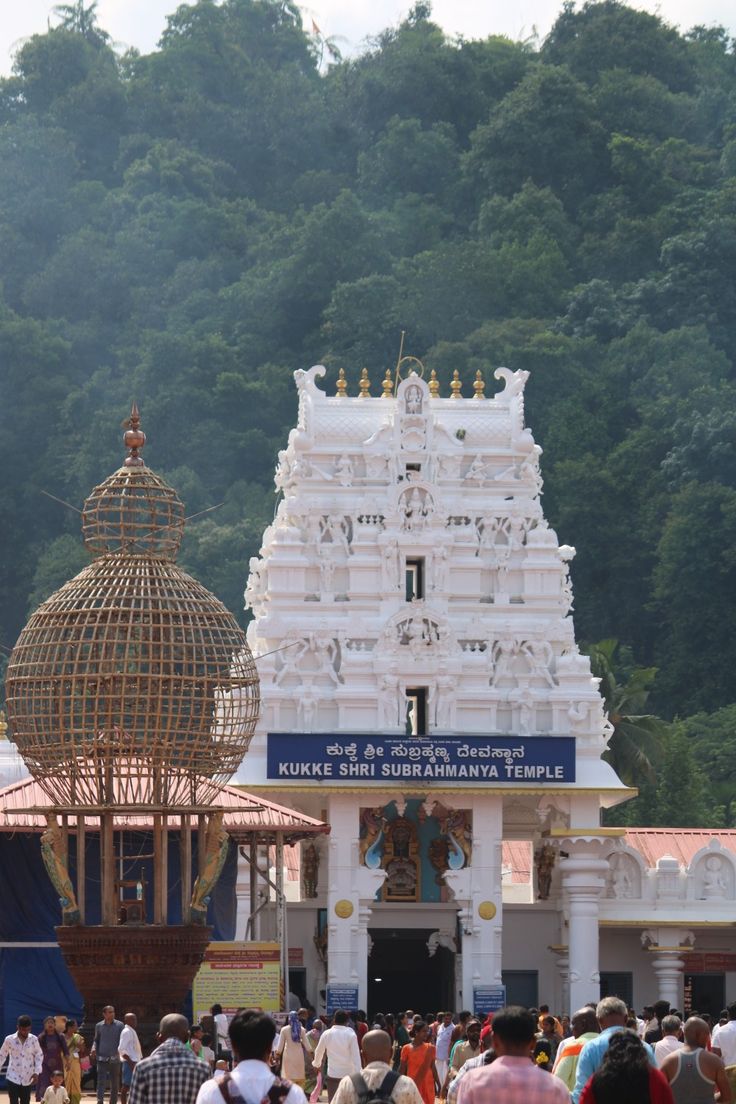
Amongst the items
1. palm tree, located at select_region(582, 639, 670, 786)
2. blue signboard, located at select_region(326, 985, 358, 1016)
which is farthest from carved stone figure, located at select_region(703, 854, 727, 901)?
palm tree, located at select_region(582, 639, 670, 786)

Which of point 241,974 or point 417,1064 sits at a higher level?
point 241,974

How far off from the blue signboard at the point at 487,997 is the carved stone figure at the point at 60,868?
61.8ft

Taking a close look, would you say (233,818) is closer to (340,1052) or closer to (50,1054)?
(50,1054)

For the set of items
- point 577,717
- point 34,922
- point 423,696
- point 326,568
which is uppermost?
point 326,568

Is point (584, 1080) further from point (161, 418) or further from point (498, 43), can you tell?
point (498, 43)

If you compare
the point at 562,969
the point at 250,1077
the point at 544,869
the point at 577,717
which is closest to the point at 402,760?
the point at 577,717

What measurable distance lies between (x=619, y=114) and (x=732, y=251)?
40.7ft

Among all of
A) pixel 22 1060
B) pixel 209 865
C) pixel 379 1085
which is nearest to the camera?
pixel 379 1085

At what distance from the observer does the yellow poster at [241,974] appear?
35281 mm

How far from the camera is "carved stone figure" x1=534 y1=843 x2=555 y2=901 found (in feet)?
148

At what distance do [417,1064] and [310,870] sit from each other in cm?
2197

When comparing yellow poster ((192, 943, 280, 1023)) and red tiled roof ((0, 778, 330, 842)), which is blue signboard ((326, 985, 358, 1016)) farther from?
yellow poster ((192, 943, 280, 1023))

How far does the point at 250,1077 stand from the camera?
14375mm

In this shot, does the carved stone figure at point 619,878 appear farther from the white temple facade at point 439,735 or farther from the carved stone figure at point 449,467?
the carved stone figure at point 449,467
